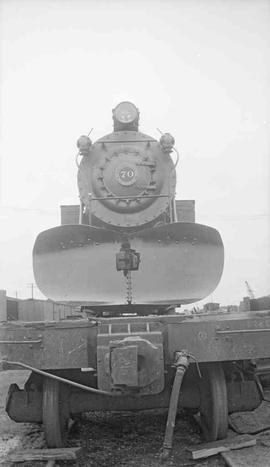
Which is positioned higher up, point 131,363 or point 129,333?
point 129,333

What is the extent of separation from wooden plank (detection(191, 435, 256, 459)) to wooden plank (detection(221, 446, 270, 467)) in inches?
2.3

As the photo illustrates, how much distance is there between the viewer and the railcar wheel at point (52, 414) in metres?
4.00

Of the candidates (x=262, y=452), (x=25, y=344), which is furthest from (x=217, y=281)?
(x=25, y=344)

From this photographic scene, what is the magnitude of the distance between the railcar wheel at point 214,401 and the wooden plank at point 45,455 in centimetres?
108

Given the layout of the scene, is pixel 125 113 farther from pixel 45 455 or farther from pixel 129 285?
pixel 45 455

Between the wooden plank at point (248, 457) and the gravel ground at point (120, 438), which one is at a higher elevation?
the wooden plank at point (248, 457)

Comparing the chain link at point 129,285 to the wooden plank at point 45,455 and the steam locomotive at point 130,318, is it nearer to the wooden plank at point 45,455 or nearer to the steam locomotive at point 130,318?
the steam locomotive at point 130,318

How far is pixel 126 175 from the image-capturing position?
209 inches

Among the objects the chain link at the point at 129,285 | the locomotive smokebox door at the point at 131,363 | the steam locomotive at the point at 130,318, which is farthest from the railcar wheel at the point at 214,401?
the chain link at the point at 129,285

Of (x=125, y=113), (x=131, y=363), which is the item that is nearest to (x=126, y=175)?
(x=125, y=113)

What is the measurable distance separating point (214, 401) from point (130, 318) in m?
0.95

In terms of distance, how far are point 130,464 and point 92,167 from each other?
295 centimetres

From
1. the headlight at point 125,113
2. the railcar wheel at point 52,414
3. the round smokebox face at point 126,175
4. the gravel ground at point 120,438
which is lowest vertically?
the gravel ground at point 120,438

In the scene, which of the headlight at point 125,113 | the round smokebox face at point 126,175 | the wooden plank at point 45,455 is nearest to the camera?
the wooden plank at point 45,455
